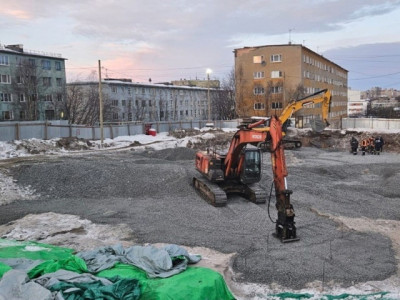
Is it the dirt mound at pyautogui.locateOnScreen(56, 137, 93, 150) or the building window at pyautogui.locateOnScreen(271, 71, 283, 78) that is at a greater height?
the building window at pyautogui.locateOnScreen(271, 71, 283, 78)

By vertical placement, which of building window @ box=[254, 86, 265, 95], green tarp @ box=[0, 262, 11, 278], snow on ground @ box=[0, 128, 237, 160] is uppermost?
building window @ box=[254, 86, 265, 95]

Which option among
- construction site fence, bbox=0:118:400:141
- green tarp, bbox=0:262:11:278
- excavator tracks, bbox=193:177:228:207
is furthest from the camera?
construction site fence, bbox=0:118:400:141

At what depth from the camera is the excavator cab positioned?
52.8 feet

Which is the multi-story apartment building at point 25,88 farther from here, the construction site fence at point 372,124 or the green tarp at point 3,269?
the green tarp at point 3,269

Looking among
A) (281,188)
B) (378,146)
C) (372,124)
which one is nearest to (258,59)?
(372,124)

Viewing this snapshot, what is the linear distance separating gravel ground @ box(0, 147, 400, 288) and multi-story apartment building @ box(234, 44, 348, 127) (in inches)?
1429

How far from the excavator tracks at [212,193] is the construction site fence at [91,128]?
21432 millimetres

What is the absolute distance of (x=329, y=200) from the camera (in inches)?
693

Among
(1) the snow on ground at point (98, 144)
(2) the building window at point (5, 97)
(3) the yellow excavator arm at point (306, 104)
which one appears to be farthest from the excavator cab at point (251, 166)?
(2) the building window at point (5, 97)

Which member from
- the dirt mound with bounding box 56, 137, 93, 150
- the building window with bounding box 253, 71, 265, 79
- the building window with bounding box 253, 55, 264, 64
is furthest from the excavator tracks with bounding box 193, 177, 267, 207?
the building window with bounding box 253, 55, 264, 64

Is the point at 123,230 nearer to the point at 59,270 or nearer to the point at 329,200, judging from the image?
the point at 59,270

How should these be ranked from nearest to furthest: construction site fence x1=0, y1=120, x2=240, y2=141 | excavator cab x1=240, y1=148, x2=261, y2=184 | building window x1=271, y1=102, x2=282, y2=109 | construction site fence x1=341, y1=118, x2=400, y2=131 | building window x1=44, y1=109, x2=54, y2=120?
excavator cab x1=240, y1=148, x2=261, y2=184 < construction site fence x1=0, y1=120, x2=240, y2=141 < construction site fence x1=341, y1=118, x2=400, y2=131 < building window x1=271, y1=102, x2=282, y2=109 < building window x1=44, y1=109, x2=54, y2=120

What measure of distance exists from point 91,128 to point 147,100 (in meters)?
45.6

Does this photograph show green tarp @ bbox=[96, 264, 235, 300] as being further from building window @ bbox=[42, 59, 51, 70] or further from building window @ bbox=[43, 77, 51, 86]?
building window @ bbox=[42, 59, 51, 70]
